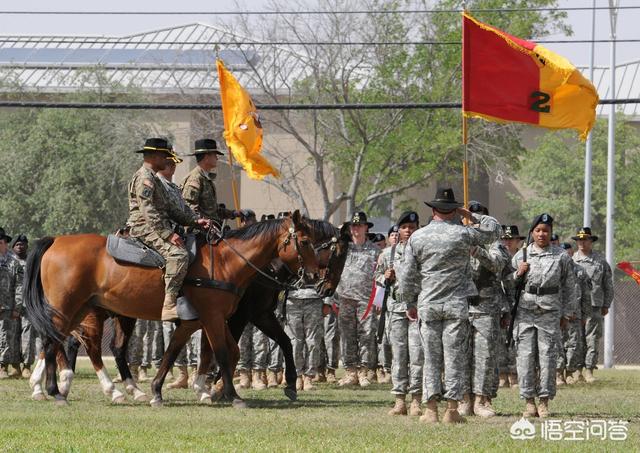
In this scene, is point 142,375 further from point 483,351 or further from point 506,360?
point 483,351

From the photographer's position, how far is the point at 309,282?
49.9 ft

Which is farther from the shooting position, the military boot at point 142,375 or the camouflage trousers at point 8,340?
the camouflage trousers at point 8,340

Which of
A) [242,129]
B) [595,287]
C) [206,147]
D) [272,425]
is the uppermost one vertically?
[242,129]

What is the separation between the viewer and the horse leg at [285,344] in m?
15.6

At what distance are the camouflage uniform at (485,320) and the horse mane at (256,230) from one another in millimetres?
2484

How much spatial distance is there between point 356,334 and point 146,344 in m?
3.39

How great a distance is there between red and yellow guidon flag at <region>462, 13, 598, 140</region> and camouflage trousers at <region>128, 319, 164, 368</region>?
23.0ft

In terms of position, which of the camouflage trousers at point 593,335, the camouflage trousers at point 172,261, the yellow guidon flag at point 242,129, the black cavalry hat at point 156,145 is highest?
the yellow guidon flag at point 242,129

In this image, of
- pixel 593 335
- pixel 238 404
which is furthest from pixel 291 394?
pixel 593 335

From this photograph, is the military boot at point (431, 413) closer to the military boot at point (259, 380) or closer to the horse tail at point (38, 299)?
the horse tail at point (38, 299)

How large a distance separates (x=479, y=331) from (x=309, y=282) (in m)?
2.49

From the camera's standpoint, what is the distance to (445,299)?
12.5 metres

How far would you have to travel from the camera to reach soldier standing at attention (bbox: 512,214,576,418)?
43.6 feet

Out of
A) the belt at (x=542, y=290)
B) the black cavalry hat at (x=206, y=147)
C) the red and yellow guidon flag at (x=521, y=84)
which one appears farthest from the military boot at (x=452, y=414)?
the black cavalry hat at (x=206, y=147)
